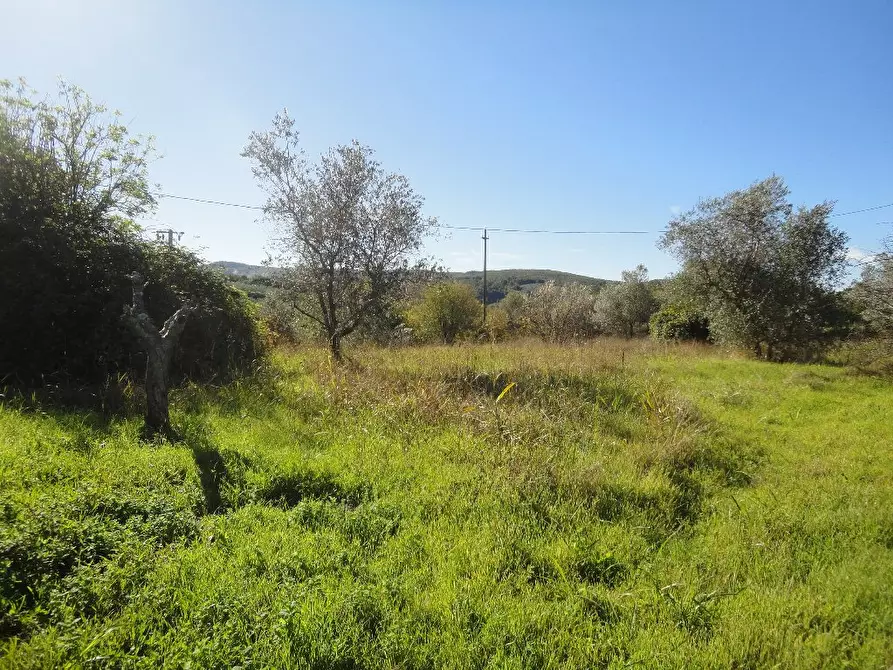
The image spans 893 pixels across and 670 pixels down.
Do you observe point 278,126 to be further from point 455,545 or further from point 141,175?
point 455,545

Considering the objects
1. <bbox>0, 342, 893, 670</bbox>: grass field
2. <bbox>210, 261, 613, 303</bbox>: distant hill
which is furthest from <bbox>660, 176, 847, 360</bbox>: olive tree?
<bbox>210, 261, 613, 303</bbox>: distant hill

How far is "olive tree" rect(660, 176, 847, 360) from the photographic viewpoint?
1551 centimetres

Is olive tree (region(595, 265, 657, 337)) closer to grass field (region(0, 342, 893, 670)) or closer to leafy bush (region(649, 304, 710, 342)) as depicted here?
leafy bush (region(649, 304, 710, 342))

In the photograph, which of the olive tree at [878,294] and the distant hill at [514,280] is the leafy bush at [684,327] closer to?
the olive tree at [878,294]

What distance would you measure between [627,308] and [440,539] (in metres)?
35.5

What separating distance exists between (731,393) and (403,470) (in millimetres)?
8035

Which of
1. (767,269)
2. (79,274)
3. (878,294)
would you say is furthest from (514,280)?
(79,274)

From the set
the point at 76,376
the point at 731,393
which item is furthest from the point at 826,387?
the point at 76,376

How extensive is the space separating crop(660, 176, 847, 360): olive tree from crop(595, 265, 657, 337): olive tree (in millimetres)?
18208

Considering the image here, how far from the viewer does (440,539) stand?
11.3ft

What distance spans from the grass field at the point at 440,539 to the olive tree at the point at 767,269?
10685 millimetres

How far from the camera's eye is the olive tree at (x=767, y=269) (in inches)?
611

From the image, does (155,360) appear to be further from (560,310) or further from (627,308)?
(627,308)

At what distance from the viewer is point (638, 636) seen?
2559 millimetres
